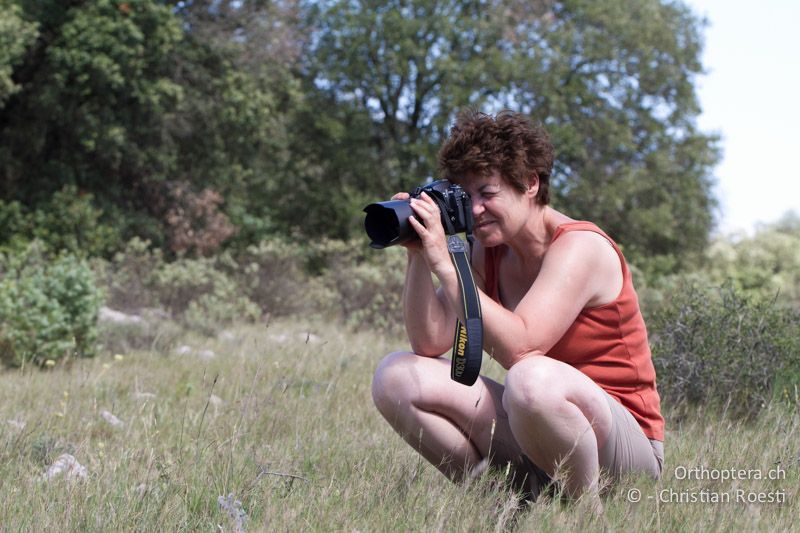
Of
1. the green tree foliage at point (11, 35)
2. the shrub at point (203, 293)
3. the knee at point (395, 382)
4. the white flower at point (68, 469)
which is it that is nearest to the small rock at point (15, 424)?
the white flower at point (68, 469)

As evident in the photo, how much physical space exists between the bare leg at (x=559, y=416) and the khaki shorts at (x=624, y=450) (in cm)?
5

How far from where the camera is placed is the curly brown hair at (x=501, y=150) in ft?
9.45

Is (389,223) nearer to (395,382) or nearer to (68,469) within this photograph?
(395,382)

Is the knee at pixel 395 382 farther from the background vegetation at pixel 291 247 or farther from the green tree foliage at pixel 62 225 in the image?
the green tree foliage at pixel 62 225

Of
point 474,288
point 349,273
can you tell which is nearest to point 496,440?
point 474,288

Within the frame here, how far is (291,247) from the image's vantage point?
40.7 ft

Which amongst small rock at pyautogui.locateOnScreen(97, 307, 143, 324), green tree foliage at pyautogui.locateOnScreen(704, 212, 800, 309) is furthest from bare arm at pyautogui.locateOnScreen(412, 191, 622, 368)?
green tree foliage at pyautogui.locateOnScreen(704, 212, 800, 309)

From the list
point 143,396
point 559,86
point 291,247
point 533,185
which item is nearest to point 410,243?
point 533,185

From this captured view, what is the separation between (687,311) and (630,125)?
15039mm

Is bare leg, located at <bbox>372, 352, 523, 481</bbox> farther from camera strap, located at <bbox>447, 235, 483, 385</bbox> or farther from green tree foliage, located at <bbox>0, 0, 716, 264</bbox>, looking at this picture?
green tree foliage, located at <bbox>0, 0, 716, 264</bbox>

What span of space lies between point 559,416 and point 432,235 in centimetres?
64

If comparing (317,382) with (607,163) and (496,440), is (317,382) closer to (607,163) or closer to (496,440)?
(496,440)

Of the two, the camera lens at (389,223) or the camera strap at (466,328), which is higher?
the camera lens at (389,223)

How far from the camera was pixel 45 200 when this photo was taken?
14.7 meters
